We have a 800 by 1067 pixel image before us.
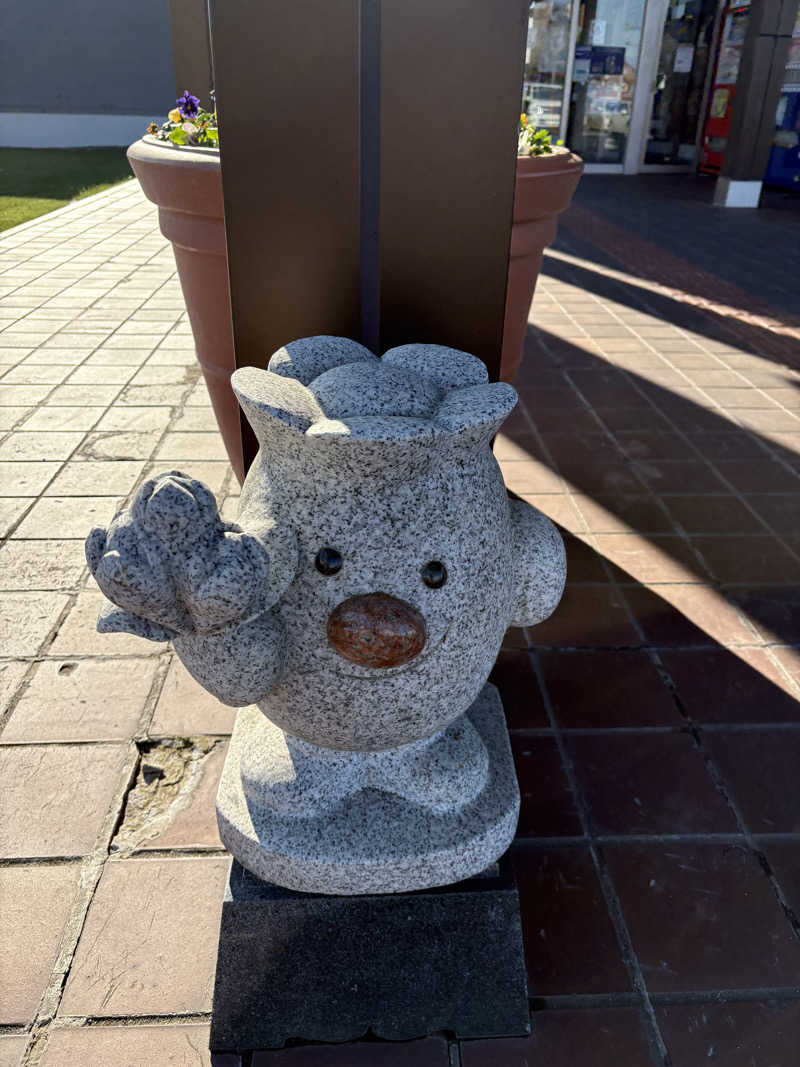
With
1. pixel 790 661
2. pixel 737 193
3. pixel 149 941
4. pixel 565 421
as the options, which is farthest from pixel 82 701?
pixel 737 193

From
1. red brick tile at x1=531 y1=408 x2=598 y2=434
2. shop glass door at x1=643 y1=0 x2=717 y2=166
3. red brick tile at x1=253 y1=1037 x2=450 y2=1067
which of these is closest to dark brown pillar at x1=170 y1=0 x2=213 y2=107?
red brick tile at x1=531 y1=408 x2=598 y2=434

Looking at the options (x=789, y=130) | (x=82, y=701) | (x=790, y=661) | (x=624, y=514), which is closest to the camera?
(x=82, y=701)

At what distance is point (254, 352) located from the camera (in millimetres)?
2256

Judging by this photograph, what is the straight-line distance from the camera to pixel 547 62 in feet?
44.4

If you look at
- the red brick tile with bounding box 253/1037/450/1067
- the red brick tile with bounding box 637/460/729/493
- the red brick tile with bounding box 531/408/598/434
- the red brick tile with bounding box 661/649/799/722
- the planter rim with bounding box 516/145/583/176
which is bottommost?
the red brick tile with bounding box 253/1037/450/1067

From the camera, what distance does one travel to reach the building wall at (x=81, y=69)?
17.8 meters

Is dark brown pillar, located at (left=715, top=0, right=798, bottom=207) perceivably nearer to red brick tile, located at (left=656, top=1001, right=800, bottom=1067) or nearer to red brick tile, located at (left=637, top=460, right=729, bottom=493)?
red brick tile, located at (left=637, top=460, right=729, bottom=493)

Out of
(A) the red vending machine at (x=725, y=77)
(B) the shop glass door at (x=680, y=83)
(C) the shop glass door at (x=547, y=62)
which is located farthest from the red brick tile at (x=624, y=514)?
(B) the shop glass door at (x=680, y=83)

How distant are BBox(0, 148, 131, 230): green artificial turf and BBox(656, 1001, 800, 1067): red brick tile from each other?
10.7m

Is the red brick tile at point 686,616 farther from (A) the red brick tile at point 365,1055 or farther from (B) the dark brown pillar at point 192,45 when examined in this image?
(B) the dark brown pillar at point 192,45

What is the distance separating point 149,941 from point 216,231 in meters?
2.50

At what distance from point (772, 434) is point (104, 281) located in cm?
589

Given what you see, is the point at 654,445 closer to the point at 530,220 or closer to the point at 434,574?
the point at 530,220

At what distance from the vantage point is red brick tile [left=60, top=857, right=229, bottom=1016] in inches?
73.9
